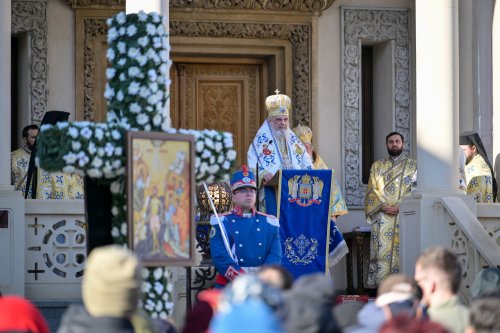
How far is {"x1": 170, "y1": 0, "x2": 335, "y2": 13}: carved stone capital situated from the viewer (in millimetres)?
18594

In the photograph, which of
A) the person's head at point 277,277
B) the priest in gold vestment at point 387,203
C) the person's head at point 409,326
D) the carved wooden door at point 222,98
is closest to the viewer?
the person's head at point 409,326

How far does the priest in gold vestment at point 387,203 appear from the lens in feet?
57.4

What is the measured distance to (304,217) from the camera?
52.0 ft

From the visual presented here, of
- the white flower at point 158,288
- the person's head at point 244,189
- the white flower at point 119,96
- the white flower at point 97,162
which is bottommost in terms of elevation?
the white flower at point 158,288

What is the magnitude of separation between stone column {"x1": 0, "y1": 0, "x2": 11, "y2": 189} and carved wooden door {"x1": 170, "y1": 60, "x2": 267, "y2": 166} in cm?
380

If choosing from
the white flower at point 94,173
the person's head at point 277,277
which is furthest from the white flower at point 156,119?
the person's head at point 277,277

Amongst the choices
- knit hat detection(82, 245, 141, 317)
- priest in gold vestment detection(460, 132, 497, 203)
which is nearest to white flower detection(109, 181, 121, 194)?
knit hat detection(82, 245, 141, 317)

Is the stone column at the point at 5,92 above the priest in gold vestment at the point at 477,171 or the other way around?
above

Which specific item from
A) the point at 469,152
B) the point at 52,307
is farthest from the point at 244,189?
the point at 469,152

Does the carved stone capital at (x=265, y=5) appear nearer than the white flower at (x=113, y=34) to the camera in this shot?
No

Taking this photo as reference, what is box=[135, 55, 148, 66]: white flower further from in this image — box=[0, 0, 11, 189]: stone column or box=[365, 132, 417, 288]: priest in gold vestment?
box=[365, 132, 417, 288]: priest in gold vestment

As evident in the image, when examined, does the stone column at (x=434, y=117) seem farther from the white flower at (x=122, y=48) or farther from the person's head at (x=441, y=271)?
the person's head at (x=441, y=271)

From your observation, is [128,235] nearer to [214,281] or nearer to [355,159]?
[214,281]

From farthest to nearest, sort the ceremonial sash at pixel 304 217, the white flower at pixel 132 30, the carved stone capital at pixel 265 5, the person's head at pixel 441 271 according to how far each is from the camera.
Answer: the carved stone capital at pixel 265 5 → the ceremonial sash at pixel 304 217 → the white flower at pixel 132 30 → the person's head at pixel 441 271
